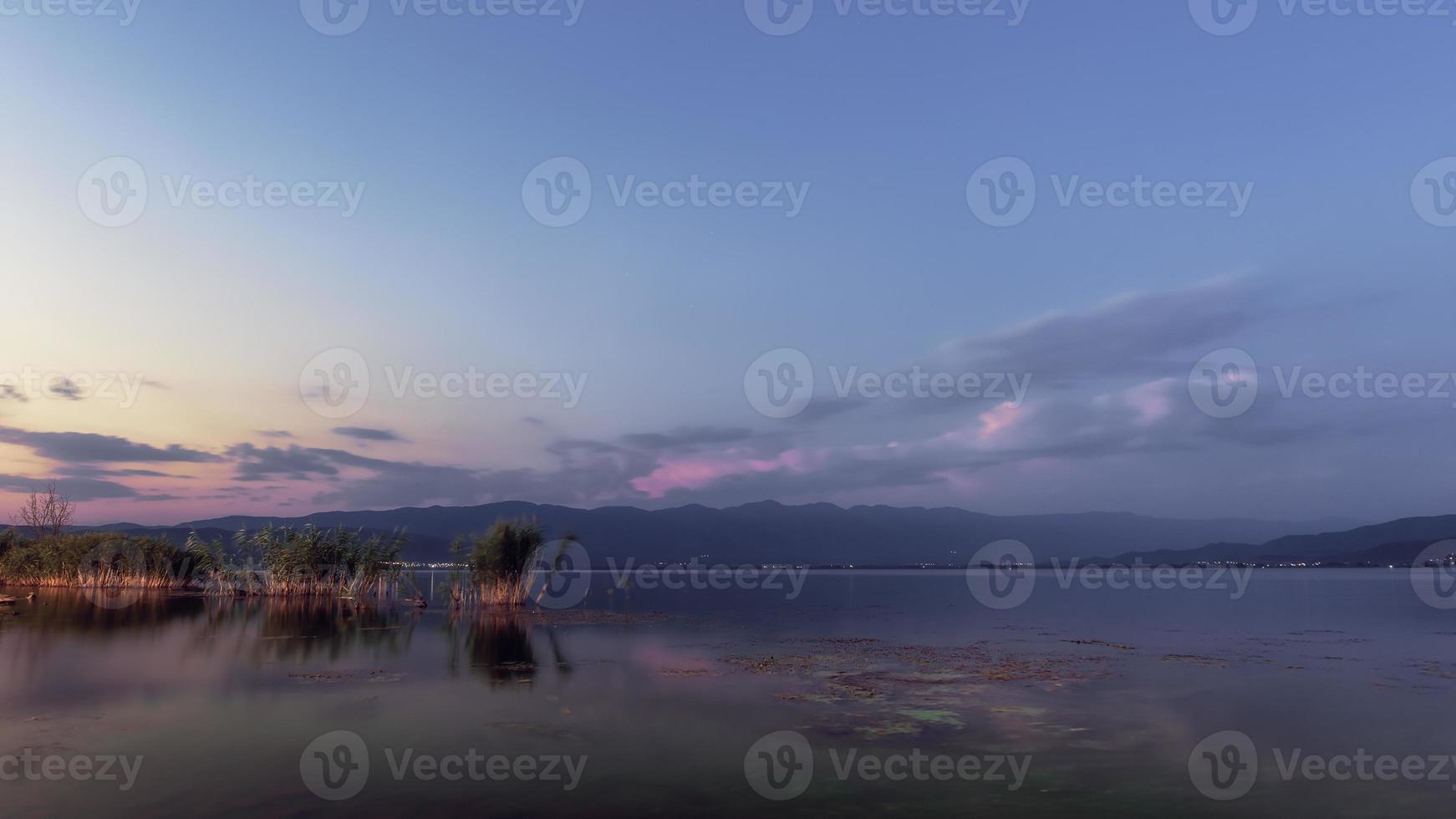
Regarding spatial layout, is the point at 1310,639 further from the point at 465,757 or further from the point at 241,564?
the point at 241,564

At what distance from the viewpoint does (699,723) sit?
18.3m

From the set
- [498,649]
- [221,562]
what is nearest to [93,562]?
[221,562]

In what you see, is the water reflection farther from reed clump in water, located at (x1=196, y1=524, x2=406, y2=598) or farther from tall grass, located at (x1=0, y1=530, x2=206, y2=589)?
tall grass, located at (x1=0, y1=530, x2=206, y2=589)

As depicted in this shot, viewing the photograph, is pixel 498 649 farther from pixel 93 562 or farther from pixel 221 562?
pixel 93 562

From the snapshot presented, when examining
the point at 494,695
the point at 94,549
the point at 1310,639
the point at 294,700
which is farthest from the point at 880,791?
the point at 94,549

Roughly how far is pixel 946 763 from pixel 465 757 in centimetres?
862

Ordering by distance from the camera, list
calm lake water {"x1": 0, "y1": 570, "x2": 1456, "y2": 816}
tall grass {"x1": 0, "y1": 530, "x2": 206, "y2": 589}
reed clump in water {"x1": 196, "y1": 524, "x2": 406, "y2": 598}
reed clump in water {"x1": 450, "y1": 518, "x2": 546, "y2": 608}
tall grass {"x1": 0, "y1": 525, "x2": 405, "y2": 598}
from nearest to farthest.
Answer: calm lake water {"x1": 0, "y1": 570, "x2": 1456, "y2": 816}
reed clump in water {"x1": 450, "y1": 518, "x2": 546, "y2": 608}
reed clump in water {"x1": 196, "y1": 524, "x2": 406, "y2": 598}
tall grass {"x1": 0, "y1": 525, "x2": 405, "y2": 598}
tall grass {"x1": 0, "y1": 530, "x2": 206, "y2": 589}

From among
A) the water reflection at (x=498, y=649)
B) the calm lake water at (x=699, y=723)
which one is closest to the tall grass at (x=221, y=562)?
the water reflection at (x=498, y=649)

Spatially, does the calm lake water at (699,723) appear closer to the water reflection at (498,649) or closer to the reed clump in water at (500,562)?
the water reflection at (498,649)

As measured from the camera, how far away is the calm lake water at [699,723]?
41.7 ft

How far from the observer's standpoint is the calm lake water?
12719mm

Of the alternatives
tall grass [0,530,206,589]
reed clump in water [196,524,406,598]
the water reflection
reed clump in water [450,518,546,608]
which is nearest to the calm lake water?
the water reflection

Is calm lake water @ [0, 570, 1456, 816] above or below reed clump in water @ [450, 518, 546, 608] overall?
below

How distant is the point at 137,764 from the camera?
13.7 meters
